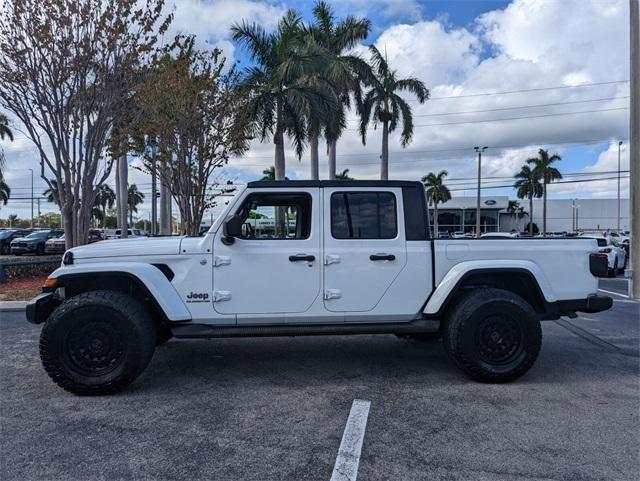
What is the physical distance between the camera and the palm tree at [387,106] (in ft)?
84.8

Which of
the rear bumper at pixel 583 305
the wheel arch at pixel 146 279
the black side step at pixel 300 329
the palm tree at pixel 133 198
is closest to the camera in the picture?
the wheel arch at pixel 146 279

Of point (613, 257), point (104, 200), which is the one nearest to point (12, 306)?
point (613, 257)

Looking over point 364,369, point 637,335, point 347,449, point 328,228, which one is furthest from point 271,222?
point 637,335

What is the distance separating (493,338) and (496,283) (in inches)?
26.2

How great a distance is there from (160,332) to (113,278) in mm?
859

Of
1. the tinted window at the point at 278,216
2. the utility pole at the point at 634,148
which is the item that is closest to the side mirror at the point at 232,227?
the tinted window at the point at 278,216

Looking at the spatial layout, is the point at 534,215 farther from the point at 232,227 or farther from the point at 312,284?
the point at 232,227

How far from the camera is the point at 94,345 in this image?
4.36m

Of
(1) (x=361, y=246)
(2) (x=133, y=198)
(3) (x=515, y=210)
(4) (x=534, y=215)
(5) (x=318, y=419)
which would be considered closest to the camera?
(5) (x=318, y=419)

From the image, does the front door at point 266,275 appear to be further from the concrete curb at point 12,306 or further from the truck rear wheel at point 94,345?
the concrete curb at point 12,306

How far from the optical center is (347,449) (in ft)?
10.9

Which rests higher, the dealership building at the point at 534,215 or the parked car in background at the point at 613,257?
the dealership building at the point at 534,215

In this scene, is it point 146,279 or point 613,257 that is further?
point 613,257

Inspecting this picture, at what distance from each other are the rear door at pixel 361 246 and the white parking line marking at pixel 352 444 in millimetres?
996
